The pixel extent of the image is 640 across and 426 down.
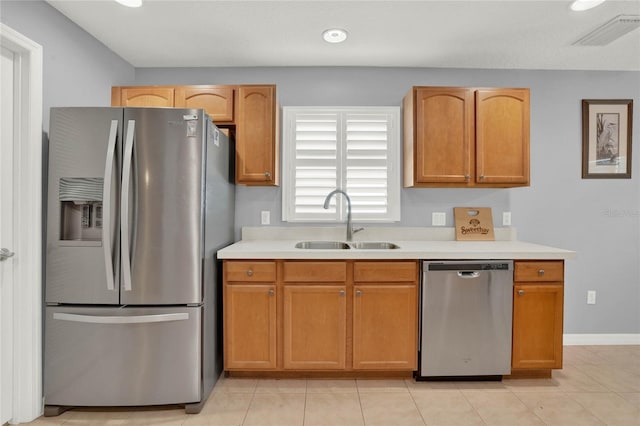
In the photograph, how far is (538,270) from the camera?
2414 millimetres

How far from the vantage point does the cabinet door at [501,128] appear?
2725 mm

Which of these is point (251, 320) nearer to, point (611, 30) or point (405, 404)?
point (405, 404)

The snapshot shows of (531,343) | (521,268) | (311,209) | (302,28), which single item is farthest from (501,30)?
(531,343)

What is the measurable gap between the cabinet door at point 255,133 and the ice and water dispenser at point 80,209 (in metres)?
0.99

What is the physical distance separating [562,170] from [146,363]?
11.9 ft

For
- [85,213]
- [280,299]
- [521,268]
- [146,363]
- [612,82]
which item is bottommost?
[146,363]

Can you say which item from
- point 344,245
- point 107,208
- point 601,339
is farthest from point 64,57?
point 601,339

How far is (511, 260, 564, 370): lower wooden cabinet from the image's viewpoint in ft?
7.88

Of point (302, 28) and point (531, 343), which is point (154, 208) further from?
point (531, 343)

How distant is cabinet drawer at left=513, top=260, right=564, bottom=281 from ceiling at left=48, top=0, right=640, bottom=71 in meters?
1.65

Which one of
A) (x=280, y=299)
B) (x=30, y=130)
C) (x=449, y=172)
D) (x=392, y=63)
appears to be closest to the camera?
(x=30, y=130)

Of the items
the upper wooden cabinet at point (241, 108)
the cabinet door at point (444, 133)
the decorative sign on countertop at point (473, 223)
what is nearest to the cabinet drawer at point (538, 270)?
the decorative sign on countertop at point (473, 223)

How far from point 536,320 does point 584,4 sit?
206 centimetres

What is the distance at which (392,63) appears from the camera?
303 cm
